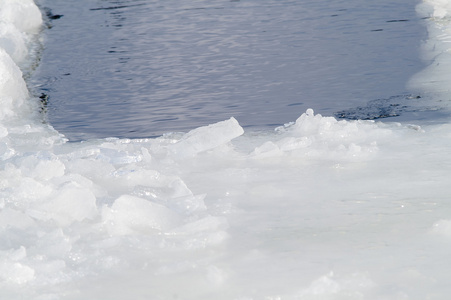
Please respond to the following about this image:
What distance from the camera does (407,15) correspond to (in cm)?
1048

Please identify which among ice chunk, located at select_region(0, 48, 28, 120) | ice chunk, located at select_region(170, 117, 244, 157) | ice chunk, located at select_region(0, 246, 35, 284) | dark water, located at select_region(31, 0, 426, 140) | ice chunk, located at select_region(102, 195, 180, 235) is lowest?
dark water, located at select_region(31, 0, 426, 140)

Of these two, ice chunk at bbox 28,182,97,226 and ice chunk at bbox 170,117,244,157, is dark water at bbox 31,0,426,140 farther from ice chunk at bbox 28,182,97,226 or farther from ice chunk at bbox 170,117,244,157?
ice chunk at bbox 28,182,97,226

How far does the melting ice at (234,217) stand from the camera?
9.62 ft

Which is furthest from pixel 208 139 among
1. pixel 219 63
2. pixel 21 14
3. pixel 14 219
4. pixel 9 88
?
pixel 21 14

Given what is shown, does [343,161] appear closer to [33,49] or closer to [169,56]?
[169,56]

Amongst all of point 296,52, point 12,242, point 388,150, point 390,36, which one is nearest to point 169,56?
point 296,52

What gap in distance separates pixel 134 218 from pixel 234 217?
51cm

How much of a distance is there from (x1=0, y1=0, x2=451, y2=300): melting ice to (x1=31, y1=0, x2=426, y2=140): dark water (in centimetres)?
124

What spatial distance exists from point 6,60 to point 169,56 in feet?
7.27

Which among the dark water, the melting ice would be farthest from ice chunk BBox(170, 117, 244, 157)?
the dark water

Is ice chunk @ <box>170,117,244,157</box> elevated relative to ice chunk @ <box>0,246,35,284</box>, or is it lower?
lower

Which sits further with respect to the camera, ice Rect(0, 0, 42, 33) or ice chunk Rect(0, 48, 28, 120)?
ice Rect(0, 0, 42, 33)

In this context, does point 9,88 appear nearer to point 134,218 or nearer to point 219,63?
point 219,63

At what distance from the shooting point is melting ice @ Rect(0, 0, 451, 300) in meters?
2.93
